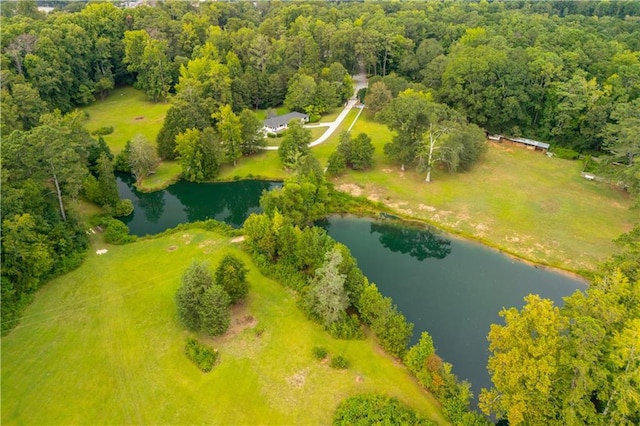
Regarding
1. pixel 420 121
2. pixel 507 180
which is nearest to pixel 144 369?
pixel 420 121

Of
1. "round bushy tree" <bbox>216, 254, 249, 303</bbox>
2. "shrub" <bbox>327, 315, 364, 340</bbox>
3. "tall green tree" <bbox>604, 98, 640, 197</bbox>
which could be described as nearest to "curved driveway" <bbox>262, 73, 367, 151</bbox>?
"round bushy tree" <bbox>216, 254, 249, 303</bbox>

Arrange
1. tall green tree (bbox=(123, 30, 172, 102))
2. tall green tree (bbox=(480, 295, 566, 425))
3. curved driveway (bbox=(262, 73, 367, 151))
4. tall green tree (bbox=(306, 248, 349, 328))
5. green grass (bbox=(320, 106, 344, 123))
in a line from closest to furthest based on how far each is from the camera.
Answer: tall green tree (bbox=(480, 295, 566, 425)), tall green tree (bbox=(306, 248, 349, 328)), curved driveway (bbox=(262, 73, 367, 151)), green grass (bbox=(320, 106, 344, 123)), tall green tree (bbox=(123, 30, 172, 102))

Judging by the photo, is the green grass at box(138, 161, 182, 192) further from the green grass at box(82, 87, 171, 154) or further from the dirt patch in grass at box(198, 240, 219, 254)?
the dirt patch in grass at box(198, 240, 219, 254)

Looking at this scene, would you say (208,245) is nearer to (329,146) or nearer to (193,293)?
(193,293)

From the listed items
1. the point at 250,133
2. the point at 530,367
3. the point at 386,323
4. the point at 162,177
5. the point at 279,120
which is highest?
the point at 250,133

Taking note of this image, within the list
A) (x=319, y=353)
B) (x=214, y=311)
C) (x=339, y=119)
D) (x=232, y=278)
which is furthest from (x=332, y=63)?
(x=319, y=353)

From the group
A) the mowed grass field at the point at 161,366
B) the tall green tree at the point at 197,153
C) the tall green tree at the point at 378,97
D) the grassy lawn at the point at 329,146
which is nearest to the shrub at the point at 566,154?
the tall green tree at the point at 378,97
